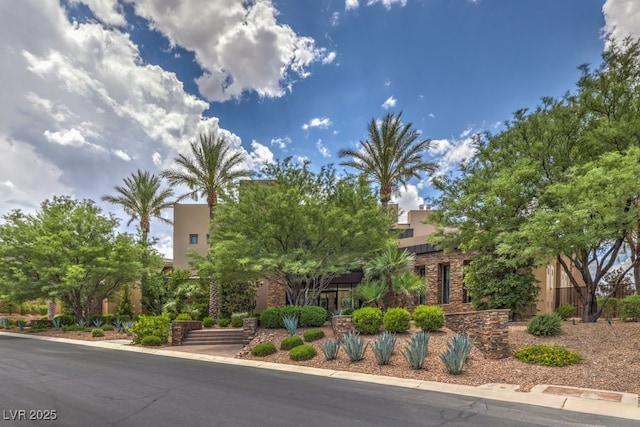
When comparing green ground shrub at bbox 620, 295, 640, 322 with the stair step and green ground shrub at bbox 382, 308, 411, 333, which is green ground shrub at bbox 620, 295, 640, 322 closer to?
green ground shrub at bbox 382, 308, 411, 333

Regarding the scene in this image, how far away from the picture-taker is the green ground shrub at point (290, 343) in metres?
13.9

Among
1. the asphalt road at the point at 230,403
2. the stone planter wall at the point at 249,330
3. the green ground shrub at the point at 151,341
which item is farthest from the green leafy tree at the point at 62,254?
the asphalt road at the point at 230,403

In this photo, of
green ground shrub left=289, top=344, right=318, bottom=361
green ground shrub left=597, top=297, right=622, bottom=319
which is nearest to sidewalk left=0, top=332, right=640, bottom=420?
green ground shrub left=289, top=344, right=318, bottom=361

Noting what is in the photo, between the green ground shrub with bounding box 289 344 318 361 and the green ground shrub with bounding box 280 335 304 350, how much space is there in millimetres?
911

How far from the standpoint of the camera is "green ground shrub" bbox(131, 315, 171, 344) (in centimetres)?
1808

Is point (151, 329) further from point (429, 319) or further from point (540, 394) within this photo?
point (540, 394)

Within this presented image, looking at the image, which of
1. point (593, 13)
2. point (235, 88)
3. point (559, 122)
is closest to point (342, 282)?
point (235, 88)

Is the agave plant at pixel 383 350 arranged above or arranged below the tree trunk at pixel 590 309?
below

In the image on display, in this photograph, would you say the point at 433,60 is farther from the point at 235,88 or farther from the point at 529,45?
the point at 235,88

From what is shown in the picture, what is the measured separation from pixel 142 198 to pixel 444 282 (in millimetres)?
24788

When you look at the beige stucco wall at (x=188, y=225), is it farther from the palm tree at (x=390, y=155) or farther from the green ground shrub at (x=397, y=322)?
the green ground shrub at (x=397, y=322)

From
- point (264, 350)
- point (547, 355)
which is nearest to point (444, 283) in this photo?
point (547, 355)

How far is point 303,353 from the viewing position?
1262 centimetres

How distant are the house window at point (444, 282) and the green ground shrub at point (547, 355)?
35.3 feet
